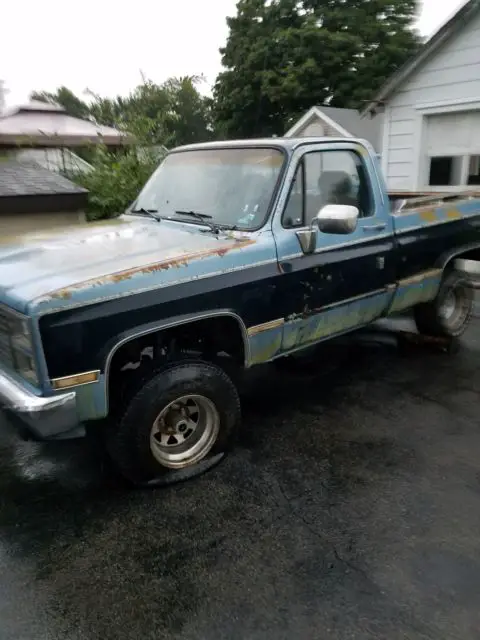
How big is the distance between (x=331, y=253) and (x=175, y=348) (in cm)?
138

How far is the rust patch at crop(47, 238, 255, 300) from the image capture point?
2.57 metres

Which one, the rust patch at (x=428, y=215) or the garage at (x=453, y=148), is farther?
the garage at (x=453, y=148)

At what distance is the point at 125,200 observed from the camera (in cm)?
780

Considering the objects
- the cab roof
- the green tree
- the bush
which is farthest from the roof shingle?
the green tree

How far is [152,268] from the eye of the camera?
2.86 metres

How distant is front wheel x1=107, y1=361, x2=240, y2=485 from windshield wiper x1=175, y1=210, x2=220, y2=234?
947 millimetres

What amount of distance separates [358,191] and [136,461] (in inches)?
106

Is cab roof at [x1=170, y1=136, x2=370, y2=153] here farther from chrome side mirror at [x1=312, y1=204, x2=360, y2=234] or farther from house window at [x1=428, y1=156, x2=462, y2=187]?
house window at [x1=428, y1=156, x2=462, y2=187]

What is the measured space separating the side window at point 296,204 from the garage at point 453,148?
583 cm

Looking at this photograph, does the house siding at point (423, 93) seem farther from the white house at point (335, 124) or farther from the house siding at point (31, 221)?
the white house at point (335, 124)

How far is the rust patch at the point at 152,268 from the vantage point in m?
2.57

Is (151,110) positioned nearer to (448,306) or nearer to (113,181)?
(113,181)

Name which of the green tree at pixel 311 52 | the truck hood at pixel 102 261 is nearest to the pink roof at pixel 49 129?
the truck hood at pixel 102 261

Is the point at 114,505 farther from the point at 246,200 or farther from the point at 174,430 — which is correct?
the point at 246,200
